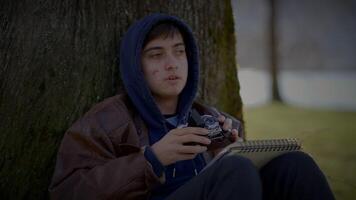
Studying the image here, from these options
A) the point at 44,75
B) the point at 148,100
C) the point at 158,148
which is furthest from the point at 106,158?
the point at 44,75

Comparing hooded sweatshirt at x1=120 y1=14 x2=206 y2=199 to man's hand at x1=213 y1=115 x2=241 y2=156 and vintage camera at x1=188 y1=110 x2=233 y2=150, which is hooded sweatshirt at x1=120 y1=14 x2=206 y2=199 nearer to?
vintage camera at x1=188 y1=110 x2=233 y2=150

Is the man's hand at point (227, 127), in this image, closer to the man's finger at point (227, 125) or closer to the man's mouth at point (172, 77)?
the man's finger at point (227, 125)

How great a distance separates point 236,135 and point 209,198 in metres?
0.66

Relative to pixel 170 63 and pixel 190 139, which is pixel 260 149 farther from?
pixel 170 63

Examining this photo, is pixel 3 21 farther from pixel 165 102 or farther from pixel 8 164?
pixel 165 102

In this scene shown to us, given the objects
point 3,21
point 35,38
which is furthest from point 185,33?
point 3,21

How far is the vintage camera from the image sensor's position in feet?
8.63

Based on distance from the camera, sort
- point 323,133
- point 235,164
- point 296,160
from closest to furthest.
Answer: point 235,164 → point 296,160 → point 323,133

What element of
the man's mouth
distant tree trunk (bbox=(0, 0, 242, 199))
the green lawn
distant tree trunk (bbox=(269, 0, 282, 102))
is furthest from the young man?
distant tree trunk (bbox=(269, 0, 282, 102))

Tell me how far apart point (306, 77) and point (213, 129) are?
1970 cm

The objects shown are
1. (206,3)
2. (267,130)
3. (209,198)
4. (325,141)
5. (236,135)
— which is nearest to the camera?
(209,198)

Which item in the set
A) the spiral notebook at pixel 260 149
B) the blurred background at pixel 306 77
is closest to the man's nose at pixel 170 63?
the spiral notebook at pixel 260 149

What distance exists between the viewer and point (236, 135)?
272cm

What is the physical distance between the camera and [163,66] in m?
2.65
